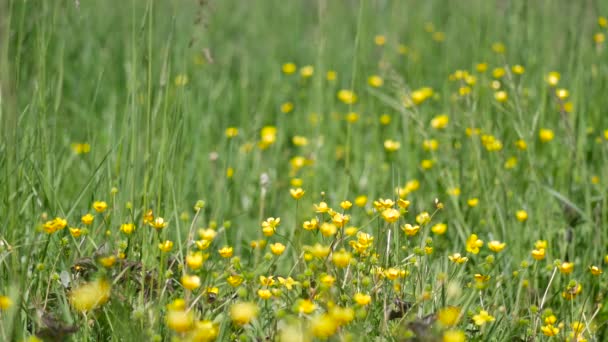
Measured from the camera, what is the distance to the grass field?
154cm

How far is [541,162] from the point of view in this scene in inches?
108

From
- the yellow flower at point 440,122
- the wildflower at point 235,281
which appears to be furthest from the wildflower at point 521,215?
the wildflower at point 235,281

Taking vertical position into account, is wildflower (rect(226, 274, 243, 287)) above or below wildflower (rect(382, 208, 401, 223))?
below

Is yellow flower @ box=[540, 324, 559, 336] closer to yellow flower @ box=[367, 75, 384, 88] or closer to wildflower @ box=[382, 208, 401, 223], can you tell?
wildflower @ box=[382, 208, 401, 223]

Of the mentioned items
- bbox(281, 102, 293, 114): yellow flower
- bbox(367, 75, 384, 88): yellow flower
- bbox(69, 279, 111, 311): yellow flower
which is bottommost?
bbox(281, 102, 293, 114): yellow flower

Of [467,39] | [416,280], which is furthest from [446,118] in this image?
[416,280]

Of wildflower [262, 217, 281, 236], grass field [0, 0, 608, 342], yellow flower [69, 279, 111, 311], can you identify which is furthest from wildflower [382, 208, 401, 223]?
yellow flower [69, 279, 111, 311]

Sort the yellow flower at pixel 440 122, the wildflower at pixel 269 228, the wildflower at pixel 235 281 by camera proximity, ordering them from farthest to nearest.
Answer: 1. the yellow flower at pixel 440 122
2. the wildflower at pixel 269 228
3. the wildflower at pixel 235 281

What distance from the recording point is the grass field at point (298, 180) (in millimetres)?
1535

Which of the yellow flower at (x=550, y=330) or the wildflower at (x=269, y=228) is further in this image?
the wildflower at (x=269, y=228)

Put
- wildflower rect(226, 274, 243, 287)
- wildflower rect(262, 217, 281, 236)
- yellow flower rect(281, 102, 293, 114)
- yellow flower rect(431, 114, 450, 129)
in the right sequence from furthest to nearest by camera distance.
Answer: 1. yellow flower rect(281, 102, 293, 114)
2. yellow flower rect(431, 114, 450, 129)
3. wildflower rect(262, 217, 281, 236)
4. wildflower rect(226, 274, 243, 287)

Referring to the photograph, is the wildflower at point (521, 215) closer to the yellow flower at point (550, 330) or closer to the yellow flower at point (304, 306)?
the yellow flower at point (550, 330)

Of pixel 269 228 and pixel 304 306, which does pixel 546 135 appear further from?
pixel 304 306

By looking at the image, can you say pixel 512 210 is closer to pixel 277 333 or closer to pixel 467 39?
pixel 277 333
